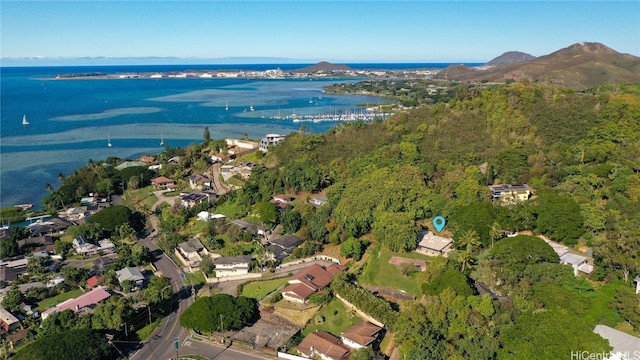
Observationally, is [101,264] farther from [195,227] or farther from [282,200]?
[282,200]

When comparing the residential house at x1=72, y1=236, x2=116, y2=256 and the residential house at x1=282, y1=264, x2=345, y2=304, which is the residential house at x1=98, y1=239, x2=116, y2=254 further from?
the residential house at x1=282, y1=264, x2=345, y2=304

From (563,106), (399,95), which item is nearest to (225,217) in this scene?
(563,106)

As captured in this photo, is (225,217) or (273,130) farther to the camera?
(273,130)

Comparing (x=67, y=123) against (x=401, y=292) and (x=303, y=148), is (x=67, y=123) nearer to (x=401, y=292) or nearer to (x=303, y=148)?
(x=303, y=148)

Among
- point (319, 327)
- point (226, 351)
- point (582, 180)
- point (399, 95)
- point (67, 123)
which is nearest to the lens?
point (226, 351)

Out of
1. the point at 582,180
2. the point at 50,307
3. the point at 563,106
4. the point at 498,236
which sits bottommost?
the point at 50,307

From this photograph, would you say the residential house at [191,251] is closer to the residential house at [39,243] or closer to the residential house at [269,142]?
A: the residential house at [39,243]

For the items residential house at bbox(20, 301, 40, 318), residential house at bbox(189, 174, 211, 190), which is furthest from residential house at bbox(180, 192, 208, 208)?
residential house at bbox(20, 301, 40, 318)
